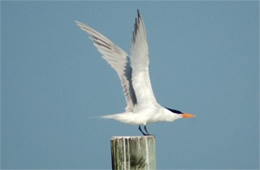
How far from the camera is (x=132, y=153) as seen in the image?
16.2 ft

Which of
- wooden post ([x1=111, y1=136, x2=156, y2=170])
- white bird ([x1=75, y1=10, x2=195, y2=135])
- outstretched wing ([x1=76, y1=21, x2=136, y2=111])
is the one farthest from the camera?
outstretched wing ([x1=76, y1=21, x2=136, y2=111])

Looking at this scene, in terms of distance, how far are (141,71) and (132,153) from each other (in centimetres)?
322

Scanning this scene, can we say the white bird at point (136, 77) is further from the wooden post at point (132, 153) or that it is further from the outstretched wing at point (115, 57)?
the wooden post at point (132, 153)

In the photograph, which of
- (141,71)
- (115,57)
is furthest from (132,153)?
(115,57)

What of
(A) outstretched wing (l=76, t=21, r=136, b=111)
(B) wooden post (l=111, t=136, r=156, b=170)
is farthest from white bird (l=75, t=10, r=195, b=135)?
(B) wooden post (l=111, t=136, r=156, b=170)

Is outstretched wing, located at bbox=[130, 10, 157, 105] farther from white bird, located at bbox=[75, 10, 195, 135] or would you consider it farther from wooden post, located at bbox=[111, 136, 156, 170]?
wooden post, located at bbox=[111, 136, 156, 170]

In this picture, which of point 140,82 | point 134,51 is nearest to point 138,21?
point 134,51

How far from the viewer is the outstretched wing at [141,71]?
7.73 metres

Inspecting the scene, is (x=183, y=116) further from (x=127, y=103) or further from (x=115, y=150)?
(x=115, y=150)

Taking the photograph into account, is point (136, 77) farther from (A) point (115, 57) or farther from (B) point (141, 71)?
(A) point (115, 57)

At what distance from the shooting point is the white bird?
7664mm

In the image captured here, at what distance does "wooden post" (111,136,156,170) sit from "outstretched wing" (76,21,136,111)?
3.30 meters

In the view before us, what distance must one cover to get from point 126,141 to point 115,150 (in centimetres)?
13

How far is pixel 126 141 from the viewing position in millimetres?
4938
